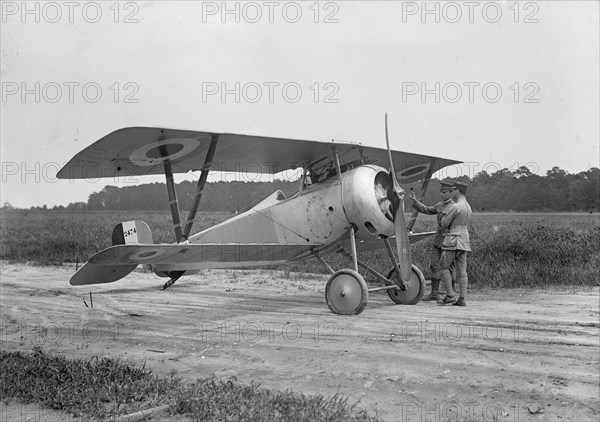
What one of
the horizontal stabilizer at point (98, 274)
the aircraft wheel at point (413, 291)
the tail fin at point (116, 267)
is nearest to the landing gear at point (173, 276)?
the tail fin at point (116, 267)

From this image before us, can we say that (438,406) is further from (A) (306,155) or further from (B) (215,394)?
(A) (306,155)

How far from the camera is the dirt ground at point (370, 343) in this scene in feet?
15.9

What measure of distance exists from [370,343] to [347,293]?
2246 millimetres

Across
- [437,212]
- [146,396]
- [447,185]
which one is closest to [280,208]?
[437,212]

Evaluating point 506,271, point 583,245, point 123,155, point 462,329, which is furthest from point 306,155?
point 583,245

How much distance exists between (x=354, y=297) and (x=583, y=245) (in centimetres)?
888

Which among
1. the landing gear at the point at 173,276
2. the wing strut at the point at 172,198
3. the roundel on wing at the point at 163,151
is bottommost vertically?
the landing gear at the point at 173,276

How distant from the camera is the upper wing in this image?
8.33m

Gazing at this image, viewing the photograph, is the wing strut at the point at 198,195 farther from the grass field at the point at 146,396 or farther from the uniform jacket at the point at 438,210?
the grass field at the point at 146,396

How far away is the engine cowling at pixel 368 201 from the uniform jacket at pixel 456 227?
1.20 metres

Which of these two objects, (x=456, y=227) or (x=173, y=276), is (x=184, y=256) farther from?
(x=456, y=227)

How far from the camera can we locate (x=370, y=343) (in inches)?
271

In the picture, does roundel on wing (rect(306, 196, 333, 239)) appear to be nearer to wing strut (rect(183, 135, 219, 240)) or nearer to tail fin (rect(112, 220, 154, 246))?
wing strut (rect(183, 135, 219, 240))

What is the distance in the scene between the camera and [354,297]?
357 inches
